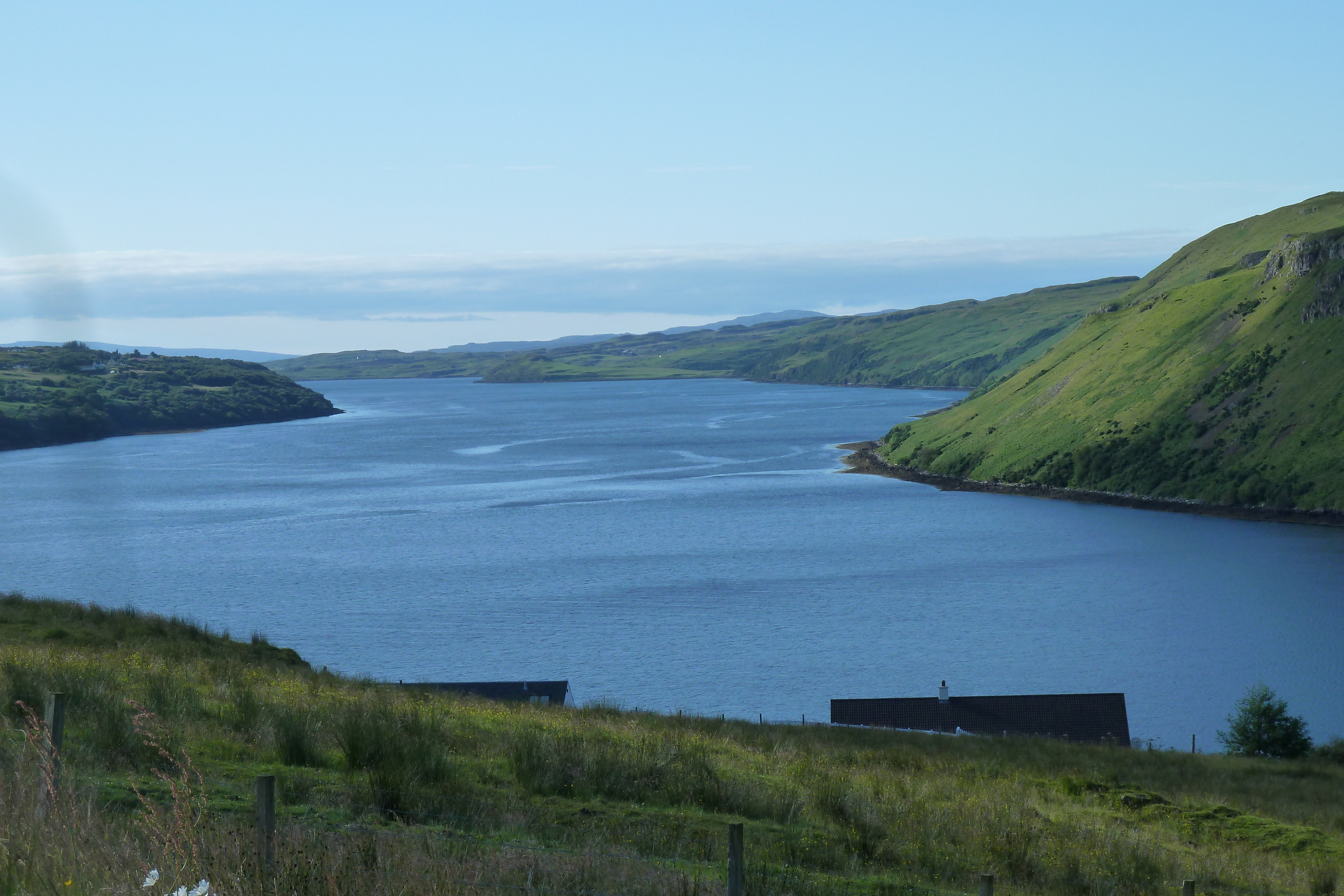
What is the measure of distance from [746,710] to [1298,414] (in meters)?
93.4

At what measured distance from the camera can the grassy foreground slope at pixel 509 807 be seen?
7.53 meters

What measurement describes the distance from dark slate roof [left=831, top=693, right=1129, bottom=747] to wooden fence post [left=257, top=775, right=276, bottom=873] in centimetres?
3936

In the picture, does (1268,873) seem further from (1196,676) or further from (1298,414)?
(1298,414)

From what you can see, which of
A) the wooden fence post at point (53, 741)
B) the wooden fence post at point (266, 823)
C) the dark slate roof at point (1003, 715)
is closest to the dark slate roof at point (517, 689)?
the dark slate roof at point (1003, 715)

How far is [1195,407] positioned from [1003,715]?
9767 cm

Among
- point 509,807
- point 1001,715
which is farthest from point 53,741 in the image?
point 1001,715

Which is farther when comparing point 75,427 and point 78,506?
point 75,427

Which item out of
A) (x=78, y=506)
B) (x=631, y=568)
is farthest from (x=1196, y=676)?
(x=78, y=506)

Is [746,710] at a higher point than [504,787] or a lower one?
lower

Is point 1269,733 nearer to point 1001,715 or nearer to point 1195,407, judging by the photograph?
point 1001,715

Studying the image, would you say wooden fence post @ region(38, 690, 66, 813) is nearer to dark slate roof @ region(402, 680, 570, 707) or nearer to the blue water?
dark slate roof @ region(402, 680, 570, 707)

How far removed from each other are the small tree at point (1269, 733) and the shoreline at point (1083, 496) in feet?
219

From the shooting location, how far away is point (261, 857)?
6902mm

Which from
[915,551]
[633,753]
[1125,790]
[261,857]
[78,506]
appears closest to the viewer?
[261,857]
